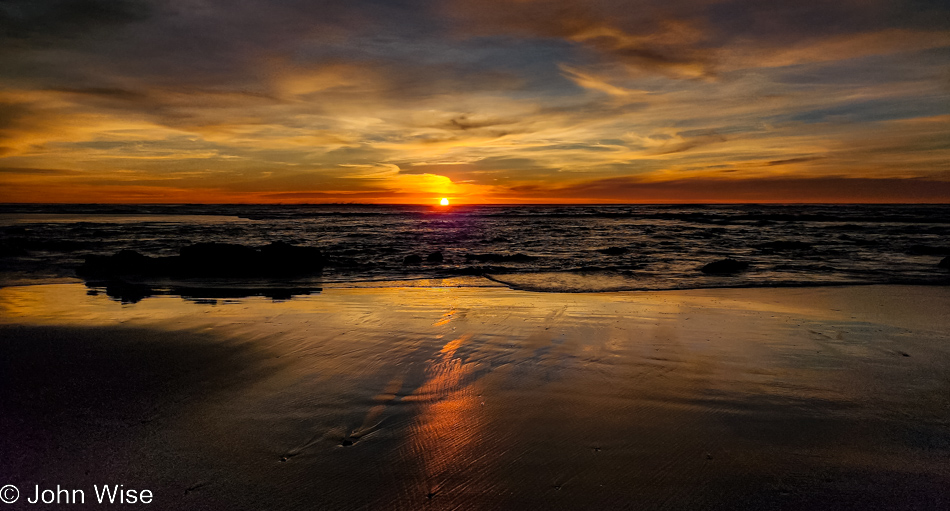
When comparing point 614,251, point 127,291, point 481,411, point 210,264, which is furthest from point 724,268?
point 127,291

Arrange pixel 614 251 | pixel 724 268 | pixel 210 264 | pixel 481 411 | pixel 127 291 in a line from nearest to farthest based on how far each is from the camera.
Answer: pixel 481 411 → pixel 127 291 → pixel 210 264 → pixel 724 268 → pixel 614 251

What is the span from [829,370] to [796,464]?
2.45m

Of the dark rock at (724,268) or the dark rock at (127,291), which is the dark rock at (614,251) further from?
the dark rock at (127,291)

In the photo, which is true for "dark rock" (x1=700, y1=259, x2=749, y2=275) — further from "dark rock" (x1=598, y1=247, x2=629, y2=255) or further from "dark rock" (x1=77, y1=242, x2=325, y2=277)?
"dark rock" (x1=77, y1=242, x2=325, y2=277)

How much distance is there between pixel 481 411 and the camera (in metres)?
4.09

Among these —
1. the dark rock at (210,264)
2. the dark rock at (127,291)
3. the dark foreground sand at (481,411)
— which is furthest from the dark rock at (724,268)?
the dark rock at (127,291)

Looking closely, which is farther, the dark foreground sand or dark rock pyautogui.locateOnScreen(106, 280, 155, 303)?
dark rock pyautogui.locateOnScreen(106, 280, 155, 303)

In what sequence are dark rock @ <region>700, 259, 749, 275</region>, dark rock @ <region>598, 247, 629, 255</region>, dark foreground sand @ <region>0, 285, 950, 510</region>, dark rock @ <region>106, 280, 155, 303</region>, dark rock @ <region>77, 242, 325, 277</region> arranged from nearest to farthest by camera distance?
1. dark foreground sand @ <region>0, 285, 950, 510</region>
2. dark rock @ <region>106, 280, 155, 303</region>
3. dark rock @ <region>77, 242, 325, 277</region>
4. dark rock @ <region>700, 259, 749, 275</region>
5. dark rock @ <region>598, 247, 629, 255</region>

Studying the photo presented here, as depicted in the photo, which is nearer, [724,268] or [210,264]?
[210,264]

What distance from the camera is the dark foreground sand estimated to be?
9.62ft

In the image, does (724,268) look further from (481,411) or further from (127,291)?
(127,291)

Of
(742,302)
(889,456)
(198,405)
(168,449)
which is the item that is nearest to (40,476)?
(168,449)

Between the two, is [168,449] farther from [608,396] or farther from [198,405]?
[608,396]

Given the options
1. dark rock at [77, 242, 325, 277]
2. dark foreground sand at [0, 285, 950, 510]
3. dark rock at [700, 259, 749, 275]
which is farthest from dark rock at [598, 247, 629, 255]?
dark foreground sand at [0, 285, 950, 510]
